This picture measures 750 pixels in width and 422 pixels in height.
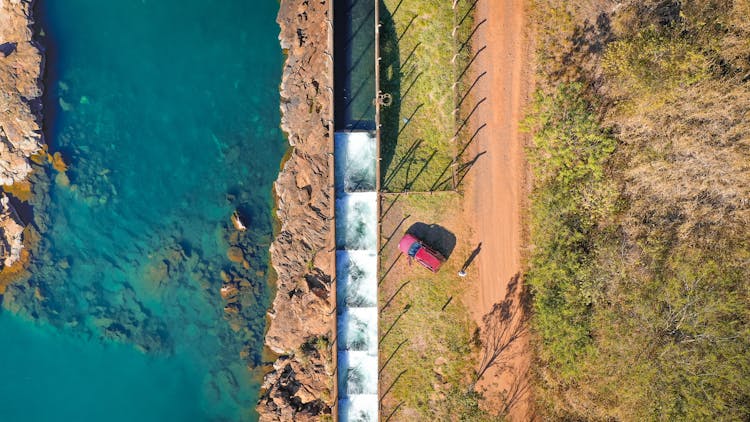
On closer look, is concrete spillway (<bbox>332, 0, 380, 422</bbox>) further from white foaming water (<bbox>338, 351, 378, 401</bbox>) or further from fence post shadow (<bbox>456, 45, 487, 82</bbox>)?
fence post shadow (<bbox>456, 45, 487, 82</bbox>)

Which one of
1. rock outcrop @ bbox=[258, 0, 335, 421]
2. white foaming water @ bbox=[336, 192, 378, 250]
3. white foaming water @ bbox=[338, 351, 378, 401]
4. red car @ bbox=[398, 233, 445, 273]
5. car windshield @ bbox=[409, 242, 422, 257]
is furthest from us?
rock outcrop @ bbox=[258, 0, 335, 421]

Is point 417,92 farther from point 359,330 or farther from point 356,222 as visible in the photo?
point 359,330

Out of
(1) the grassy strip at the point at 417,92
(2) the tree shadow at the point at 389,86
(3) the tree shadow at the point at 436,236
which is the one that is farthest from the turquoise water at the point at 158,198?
(3) the tree shadow at the point at 436,236

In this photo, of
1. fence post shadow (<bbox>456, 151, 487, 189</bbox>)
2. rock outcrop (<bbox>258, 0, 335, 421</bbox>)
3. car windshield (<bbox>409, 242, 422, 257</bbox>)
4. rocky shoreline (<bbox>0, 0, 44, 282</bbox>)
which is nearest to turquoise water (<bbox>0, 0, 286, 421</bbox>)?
rocky shoreline (<bbox>0, 0, 44, 282</bbox>)

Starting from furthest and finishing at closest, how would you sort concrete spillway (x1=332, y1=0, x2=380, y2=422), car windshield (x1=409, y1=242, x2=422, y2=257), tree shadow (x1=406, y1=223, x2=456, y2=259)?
concrete spillway (x1=332, y1=0, x2=380, y2=422) < tree shadow (x1=406, y1=223, x2=456, y2=259) < car windshield (x1=409, y1=242, x2=422, y2=257)

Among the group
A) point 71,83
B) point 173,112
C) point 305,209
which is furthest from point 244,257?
point 71,83

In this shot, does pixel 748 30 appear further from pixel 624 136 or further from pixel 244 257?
pixel 244 257
